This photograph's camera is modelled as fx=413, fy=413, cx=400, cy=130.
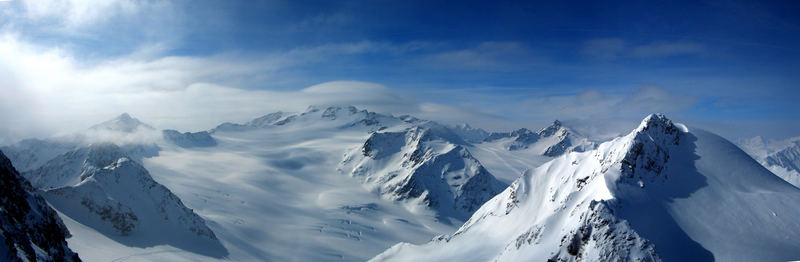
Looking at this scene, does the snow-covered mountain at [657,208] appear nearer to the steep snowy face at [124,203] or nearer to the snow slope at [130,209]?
the snow slope at [130,209]

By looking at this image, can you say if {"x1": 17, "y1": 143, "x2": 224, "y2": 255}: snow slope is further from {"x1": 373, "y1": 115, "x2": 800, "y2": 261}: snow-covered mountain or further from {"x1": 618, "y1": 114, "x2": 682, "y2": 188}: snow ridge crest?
{"x1": 618, "y1": 114, "x2": 682, "y2": 188}: snow ridge crest

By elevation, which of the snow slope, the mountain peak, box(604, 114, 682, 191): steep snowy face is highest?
the mountain peak

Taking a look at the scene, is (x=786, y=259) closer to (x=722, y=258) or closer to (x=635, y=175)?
(x=722, y=258)

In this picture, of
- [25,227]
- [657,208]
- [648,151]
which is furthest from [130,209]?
[648,151]

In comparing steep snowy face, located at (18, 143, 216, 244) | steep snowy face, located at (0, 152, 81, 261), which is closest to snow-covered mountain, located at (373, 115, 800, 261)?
steep snowy face, located at (0, 152, 81, 261)

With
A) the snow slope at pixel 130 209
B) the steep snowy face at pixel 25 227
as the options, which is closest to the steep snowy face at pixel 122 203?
the snow slope at pixel 130 209

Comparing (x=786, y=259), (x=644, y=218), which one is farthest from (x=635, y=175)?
(x=786, y=259)
